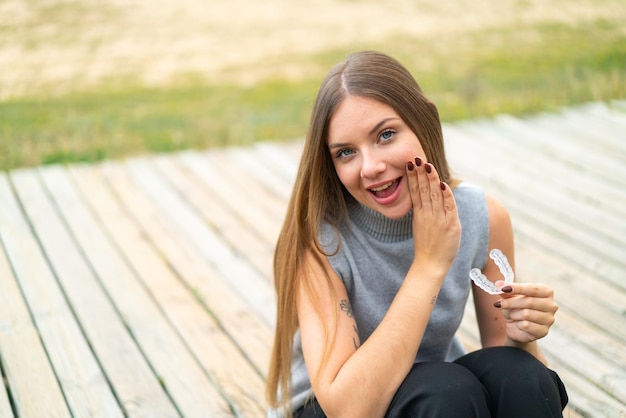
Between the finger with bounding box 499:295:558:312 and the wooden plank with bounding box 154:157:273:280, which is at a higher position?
the finger with bounding box 499:295:558:312

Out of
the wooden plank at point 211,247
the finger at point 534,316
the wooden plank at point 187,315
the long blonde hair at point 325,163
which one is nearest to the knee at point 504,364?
the finger at point 534,316

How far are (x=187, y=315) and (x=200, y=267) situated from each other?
16.8 inches

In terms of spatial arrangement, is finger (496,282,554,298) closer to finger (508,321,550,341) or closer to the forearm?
finger (508,321,550,341)

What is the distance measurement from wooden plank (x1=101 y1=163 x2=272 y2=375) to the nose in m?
1.12

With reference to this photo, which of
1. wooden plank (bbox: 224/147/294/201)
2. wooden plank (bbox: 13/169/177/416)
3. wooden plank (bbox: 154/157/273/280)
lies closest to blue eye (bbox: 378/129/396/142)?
wooden plank (bbox: 13/169/177/416)

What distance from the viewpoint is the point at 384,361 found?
1.84 metres

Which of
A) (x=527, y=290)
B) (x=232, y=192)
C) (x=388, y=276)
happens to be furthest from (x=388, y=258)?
(x=232, y=192)

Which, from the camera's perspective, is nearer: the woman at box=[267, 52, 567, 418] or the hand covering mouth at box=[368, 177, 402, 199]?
→ the woman at box=[267, 52, 567, 418]

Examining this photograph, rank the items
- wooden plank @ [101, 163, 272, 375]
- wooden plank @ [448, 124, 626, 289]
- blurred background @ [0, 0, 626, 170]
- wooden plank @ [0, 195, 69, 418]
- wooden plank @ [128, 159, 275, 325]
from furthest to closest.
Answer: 1. blurred background @ [0, 0, 626, 170]
2. wooden plank @ [448, 124, 626, 289]
3. wooden plank @ [128, 159, 275, 325]
4. wooden plank @ [101, 163, 272, 375]
5. wooden plank @ [0, 195, 69, 418]

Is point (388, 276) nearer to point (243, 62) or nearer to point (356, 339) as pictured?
point (356, 339)

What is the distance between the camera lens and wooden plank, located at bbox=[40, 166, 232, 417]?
102 inches

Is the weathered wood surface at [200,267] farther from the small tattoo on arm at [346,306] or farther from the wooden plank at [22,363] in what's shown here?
the small tattoo on arm at [346,306]

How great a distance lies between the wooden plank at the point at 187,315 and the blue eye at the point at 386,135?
1.08 metres

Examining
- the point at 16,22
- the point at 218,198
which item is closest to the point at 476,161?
the point at 218,198
